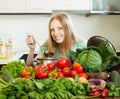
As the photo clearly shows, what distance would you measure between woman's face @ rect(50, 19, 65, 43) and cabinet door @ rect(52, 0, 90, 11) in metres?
1.13

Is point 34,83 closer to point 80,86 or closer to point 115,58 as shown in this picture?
point 80,86

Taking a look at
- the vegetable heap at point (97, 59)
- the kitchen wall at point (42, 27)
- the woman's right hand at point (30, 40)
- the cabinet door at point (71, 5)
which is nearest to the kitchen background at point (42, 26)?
the kitchen wall at point (42, 27)

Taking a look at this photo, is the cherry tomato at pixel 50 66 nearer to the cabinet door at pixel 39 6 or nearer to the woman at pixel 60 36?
the woman at pixel 60 36

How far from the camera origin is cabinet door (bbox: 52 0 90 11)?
12.6 ft

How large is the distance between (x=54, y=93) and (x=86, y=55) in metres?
0.55

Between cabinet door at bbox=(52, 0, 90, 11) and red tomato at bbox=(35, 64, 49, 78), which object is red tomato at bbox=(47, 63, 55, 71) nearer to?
red tomato at bbox=(35, 64, 49, 78)

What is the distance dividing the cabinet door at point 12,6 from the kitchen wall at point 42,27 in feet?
0.95

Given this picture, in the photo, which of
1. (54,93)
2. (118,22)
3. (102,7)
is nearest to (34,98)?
(54,93)

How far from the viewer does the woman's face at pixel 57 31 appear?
2686 millimetres

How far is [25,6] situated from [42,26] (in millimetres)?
498

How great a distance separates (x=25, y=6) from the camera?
383cm

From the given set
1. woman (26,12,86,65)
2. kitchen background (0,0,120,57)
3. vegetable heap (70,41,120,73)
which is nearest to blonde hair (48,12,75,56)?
woman (26,12,86,65)

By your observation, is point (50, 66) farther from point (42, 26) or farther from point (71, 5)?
point (42, 26)

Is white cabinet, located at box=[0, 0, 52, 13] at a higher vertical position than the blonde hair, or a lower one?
higher
